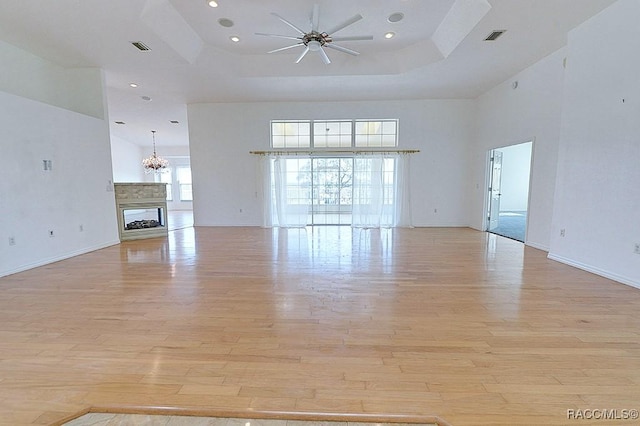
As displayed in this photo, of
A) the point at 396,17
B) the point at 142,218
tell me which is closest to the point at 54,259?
the point at 142,218

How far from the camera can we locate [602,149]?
3.46 metres

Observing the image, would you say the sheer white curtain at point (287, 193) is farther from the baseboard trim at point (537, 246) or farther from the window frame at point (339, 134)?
the baseboard trim at point (537, 246)

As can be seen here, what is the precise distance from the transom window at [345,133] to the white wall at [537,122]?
2.36 metres

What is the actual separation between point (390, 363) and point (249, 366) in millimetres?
918

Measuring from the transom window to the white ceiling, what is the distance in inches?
26.3

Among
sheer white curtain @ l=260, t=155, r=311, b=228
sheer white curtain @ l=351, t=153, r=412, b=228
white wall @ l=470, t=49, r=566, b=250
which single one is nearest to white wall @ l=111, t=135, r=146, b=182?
sheer white curtain @ l=260, t=155, r=311, b=228

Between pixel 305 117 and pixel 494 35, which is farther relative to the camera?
pixel 305 117

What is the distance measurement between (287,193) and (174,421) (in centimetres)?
632

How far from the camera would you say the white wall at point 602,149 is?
10.2 feet

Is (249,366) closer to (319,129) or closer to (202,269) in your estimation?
(202,269)

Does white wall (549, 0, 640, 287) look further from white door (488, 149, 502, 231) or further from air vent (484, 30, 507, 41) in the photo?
white door (488, 149, 502, 231)

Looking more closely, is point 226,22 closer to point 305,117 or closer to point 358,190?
point 305,117

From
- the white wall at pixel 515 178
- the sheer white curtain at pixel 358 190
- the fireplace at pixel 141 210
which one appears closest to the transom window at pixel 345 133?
the sheer white curtain at pixel 358 190

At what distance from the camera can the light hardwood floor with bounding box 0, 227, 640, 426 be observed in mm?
1456
